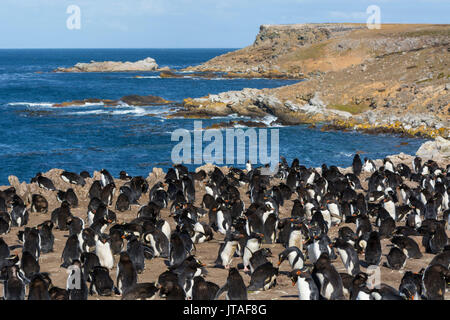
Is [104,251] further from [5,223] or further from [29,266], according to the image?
[5,223]

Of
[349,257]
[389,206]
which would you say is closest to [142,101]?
[389,206]

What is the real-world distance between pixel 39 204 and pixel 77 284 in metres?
11.4

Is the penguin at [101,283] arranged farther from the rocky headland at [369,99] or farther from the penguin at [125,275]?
the rocky headland at [369,99]

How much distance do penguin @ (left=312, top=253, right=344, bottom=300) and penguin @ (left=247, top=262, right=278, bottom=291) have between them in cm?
143

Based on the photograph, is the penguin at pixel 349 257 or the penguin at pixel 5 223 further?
the penguin at pixel 5 223

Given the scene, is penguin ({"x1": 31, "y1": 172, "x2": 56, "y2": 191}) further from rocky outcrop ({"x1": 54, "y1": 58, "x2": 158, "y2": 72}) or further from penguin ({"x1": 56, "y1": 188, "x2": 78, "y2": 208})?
rocky outcrop ({"x1": 54, "y1": 58, "x2": 158, "y2": 72})

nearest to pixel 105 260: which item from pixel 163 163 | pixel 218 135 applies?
pixel 163 163

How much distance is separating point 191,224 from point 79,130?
52437 mm

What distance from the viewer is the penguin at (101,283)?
13.7 m

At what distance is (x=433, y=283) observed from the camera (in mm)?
13016

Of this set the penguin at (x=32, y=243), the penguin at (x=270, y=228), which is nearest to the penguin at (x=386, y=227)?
the penguin at (x=270, y=228)

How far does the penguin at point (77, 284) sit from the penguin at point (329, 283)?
5.30 metres

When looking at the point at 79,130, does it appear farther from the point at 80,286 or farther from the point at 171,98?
the point at 80,286

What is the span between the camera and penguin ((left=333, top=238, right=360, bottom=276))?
15234 millimetres
